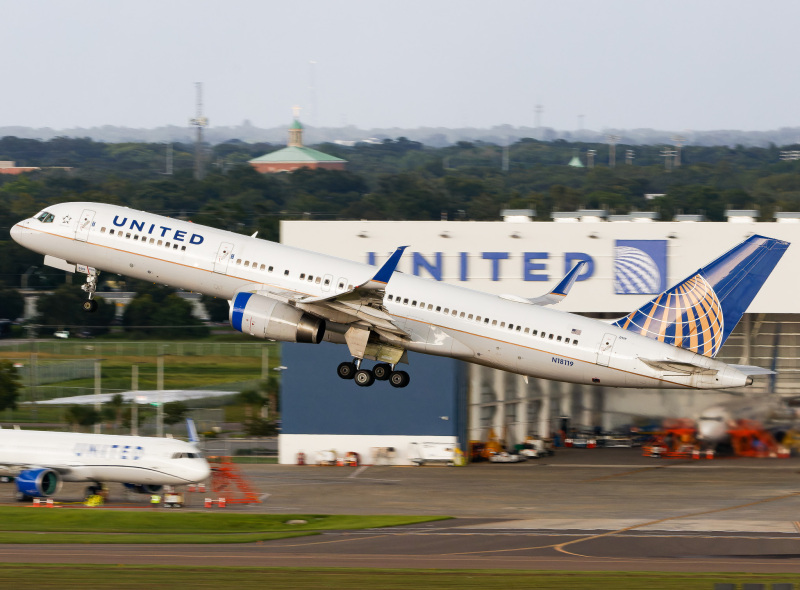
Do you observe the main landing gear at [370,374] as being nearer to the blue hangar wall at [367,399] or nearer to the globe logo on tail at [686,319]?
the globe logo on tail at [686,319]

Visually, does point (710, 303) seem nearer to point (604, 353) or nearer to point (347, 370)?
point (604, 353)

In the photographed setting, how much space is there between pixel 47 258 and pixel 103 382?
48139 mm

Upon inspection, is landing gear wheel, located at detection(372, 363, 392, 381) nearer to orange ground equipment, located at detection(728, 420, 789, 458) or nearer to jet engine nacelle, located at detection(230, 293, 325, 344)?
jet engine nacelle, located at detection(230, 293, 325, 344)

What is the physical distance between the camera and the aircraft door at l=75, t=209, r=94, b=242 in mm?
57750

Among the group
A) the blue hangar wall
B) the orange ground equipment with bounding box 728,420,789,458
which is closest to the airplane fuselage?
the blue hangar wall

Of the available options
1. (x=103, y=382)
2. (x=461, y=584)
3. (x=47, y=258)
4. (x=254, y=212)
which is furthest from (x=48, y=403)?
(x=254, y=212)

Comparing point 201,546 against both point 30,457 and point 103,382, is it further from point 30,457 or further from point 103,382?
point 103,382

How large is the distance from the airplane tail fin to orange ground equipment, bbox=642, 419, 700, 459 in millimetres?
25824

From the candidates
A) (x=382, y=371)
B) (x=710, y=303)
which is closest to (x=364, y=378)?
(x=382, y=371)

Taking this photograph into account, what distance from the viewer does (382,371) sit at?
58.1 meters

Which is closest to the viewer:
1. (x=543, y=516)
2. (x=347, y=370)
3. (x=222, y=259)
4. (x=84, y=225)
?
(x=222, y=259)

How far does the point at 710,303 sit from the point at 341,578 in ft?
76.8

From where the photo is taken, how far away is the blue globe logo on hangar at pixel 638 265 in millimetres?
78812

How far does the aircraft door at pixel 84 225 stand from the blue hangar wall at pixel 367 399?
25.6 meters
